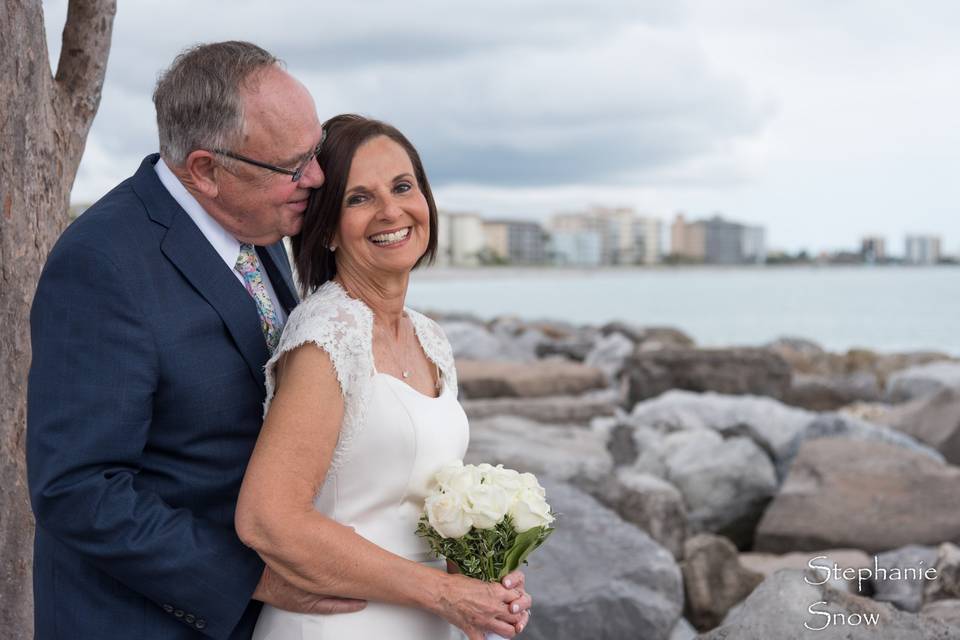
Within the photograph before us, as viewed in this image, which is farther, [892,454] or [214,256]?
[892,454]

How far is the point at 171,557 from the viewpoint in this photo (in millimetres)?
2441

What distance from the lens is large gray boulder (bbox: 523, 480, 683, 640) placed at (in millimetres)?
4875

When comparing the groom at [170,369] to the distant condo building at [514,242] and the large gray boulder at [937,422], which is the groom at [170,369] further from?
the distant condo building at [514,242]

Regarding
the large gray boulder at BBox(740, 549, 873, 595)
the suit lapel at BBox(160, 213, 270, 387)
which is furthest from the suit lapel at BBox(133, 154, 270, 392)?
the large gray boulder at BBox(740, 549, 873, 595)

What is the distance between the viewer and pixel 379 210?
2.79 m

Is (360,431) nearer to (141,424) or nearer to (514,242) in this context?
(141,424)

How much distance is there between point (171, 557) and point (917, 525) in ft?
20.6

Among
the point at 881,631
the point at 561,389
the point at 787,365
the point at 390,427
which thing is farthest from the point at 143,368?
the point at 787,365

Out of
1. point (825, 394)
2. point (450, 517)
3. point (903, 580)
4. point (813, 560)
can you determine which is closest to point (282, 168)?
point (450, 517)

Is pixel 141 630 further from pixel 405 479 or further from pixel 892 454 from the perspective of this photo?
pixel 892 454

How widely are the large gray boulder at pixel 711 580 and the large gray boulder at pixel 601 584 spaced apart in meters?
0.75

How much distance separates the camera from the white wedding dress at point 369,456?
263 cm

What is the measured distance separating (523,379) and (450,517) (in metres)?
9.62

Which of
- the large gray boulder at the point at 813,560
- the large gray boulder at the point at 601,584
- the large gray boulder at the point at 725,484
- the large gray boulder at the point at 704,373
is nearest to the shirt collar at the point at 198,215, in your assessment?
the large gray boulder at the point at 601,584
